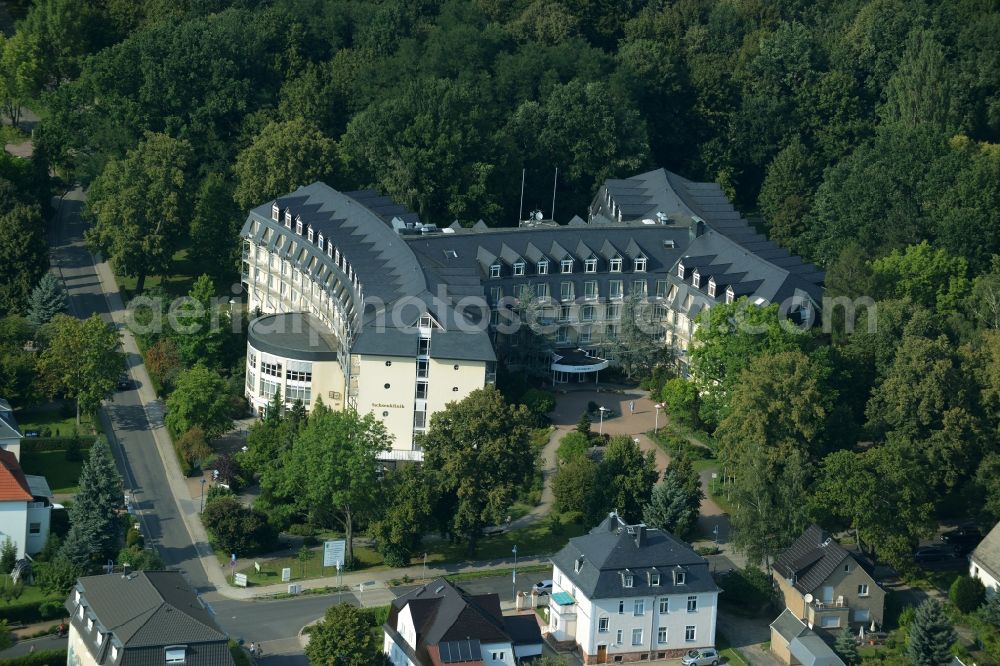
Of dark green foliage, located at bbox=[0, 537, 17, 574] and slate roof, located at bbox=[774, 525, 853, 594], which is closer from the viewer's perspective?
slate roof, located at bbox=[774, 525, 853, 594]

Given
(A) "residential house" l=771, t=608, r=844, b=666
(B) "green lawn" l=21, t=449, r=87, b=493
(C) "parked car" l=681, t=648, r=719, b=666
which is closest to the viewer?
(A) "residential house" l=771, t=608, r=844, b=666

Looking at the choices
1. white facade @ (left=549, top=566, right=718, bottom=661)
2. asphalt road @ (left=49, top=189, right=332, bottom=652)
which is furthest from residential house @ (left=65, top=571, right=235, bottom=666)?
white facade @ (left=549, top=566, right=718, bottom=661)

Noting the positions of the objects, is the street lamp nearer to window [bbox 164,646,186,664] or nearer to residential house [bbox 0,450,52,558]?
window [bbox 164,646,186,664]

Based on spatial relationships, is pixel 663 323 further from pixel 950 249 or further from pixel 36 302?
pixel 36 302

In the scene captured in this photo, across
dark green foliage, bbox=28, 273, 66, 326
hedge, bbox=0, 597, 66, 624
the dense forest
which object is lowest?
hedge, bbox=0, 597, 66, 624

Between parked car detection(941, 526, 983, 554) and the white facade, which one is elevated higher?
parked car detection(941, 526, 983, 554)

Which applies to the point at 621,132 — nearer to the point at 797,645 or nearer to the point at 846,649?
the point at 797,645

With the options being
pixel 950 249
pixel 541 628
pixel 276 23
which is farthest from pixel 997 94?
pixel 541 628
